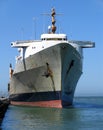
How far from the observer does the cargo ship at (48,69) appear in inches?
1683

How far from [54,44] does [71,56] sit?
232 cm

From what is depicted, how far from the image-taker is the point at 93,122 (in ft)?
102

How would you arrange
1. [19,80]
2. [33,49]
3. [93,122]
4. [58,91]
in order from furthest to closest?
[19,80], [33,49], [58,91], [93,122]

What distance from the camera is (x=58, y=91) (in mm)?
42656

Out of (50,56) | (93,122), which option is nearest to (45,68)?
(50,56)

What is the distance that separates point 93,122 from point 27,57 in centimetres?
1666

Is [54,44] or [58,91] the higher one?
[54,44]

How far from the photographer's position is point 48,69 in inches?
1724

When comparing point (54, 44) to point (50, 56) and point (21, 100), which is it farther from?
point (21, 100)

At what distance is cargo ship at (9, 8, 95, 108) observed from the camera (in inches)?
1683

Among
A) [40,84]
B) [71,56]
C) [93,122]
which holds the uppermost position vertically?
[71,56]

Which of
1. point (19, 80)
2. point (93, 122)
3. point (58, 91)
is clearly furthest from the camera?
point (19, 80)

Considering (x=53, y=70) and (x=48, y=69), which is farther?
(x=48, y=69)

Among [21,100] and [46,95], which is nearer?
[46,95]
